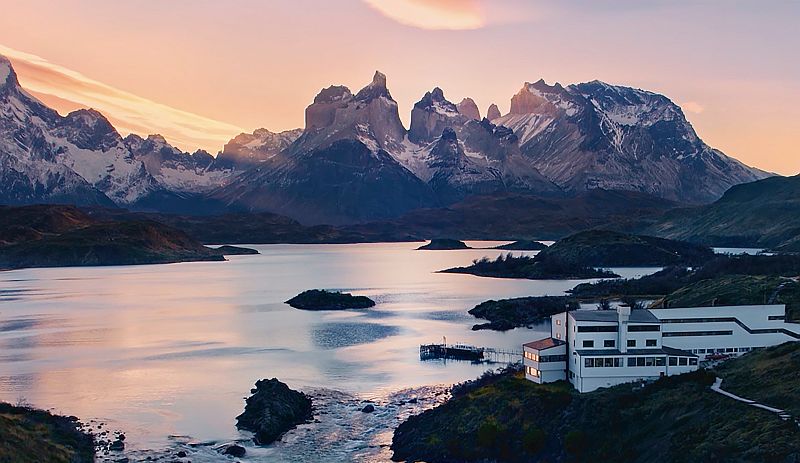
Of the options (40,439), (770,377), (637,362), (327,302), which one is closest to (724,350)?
(637,362)

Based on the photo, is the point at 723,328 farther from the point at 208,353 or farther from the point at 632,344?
the point at 208,353

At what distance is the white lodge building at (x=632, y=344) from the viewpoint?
6488 centimetres

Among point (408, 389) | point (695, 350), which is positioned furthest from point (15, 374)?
point (695, 350)

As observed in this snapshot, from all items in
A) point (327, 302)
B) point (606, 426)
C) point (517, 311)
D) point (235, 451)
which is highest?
point (517, 311)

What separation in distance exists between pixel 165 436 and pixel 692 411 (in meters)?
36.7

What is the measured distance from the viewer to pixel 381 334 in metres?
122

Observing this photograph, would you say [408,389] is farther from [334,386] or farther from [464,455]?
[464,455]

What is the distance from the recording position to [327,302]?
15800 centimetres

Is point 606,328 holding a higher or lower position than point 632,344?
higher

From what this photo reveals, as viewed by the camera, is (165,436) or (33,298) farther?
(33,298)

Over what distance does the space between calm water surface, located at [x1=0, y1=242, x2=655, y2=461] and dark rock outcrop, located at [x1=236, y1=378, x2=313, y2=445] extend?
1.55 m

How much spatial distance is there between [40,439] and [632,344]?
42.4 m

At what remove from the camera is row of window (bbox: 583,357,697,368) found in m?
64.3

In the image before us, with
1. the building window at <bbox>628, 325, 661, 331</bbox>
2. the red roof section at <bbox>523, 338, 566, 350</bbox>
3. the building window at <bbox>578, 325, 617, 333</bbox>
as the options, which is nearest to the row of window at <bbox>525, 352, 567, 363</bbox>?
the red roof section at <bbox>523, 338, 566, 350</bbox>
